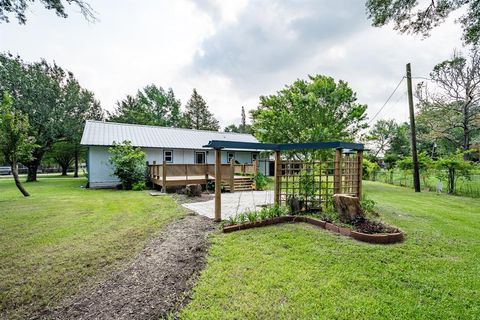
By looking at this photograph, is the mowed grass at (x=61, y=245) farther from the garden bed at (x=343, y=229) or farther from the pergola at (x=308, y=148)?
the garden bed at (x=343, y=229)

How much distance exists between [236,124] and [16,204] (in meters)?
44.4

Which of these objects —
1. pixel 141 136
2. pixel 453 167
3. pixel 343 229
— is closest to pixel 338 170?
Answer: pixel 343 229

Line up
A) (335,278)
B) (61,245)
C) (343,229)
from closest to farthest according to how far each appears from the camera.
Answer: (335,278), (61,245), (343,229)

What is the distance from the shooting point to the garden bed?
413 cm

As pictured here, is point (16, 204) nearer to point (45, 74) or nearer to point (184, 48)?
point (184, 48)

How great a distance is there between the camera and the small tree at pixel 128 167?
40.8 ft

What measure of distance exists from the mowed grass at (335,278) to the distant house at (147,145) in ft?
40.6

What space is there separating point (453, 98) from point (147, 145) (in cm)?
2178

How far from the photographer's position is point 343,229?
4.61 meters

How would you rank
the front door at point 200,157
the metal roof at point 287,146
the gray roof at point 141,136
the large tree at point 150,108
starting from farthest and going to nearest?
the large tree at point 150,108, the front door at point 200,157, the gray roof at point 141,136, the metal roof at point 287,146

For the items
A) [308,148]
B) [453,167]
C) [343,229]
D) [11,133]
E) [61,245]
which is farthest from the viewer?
[453,167]

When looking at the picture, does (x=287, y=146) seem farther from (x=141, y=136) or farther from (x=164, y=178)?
(x=141, y=136)

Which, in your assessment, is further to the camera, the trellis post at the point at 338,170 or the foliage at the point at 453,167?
the foliage at the point at 453,167

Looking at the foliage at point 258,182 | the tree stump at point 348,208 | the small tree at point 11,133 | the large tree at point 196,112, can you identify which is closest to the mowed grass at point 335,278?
the tree stump at point 348,208
